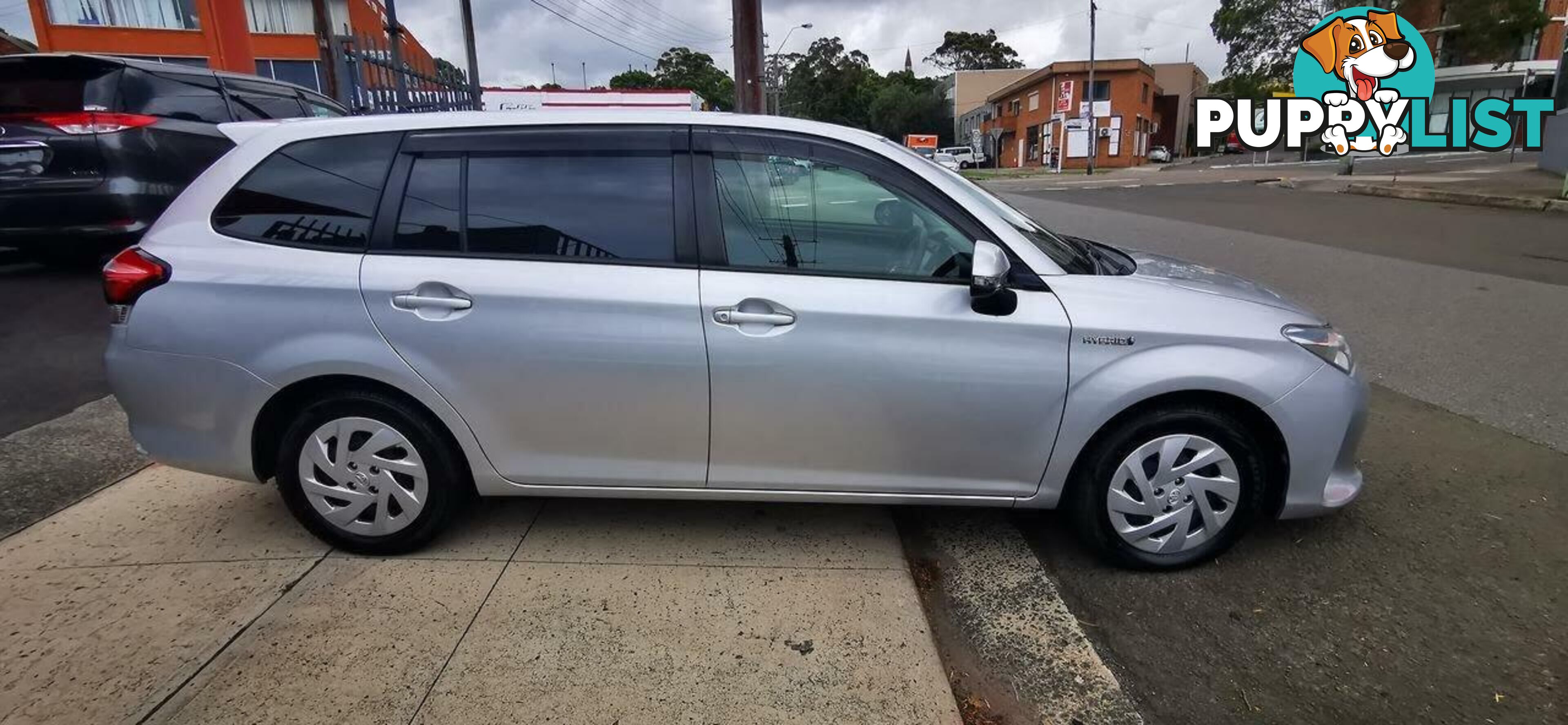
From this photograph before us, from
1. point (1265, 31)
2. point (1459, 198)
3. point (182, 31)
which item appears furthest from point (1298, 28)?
point (182, 31)

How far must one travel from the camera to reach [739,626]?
9.00 feet

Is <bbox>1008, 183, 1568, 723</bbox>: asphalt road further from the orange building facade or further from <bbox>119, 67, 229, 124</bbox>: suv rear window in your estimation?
the orange building facade

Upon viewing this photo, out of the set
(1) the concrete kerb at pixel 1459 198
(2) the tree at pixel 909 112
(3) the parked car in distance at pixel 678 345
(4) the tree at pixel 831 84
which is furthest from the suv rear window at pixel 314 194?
(4) the tree at pixel 831 84

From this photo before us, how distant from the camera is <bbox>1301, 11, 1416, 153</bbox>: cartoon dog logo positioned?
77.4ft

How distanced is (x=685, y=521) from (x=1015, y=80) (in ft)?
255

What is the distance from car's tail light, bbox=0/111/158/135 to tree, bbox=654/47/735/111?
7666cm

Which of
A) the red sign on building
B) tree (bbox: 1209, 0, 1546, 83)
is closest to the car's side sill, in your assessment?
tree (bbox: 1209, 0, 1546, 83)

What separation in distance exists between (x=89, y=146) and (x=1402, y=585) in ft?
25.9

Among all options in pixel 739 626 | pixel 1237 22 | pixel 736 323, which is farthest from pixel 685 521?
pixel 1237 22

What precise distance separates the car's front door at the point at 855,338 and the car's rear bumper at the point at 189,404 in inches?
66.9

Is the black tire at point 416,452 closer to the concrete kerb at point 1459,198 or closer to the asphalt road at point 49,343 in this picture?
the asphalt road at point 49,343

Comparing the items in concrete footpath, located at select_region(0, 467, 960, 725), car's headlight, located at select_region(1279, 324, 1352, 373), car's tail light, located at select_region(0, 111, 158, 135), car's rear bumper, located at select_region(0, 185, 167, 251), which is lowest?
concrete footpath, located at select_region(0, 467, 960, 725)

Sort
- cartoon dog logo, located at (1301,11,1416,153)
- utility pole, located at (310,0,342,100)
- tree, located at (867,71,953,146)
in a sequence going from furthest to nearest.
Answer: tree, located at (867,71,953,146), cartoon dog logo, located at (1301,11,1416,153), utility pole, located at (310,0,342,100)

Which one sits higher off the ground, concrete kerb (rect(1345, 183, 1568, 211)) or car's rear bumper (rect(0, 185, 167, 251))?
car's rear bumper (rect(0, 185, 167, 251))
